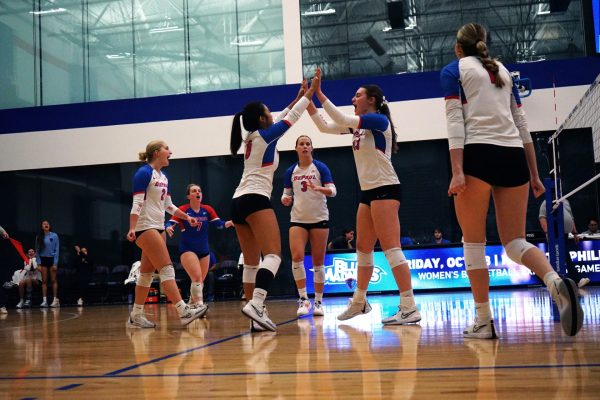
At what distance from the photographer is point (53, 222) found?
16.8 meters

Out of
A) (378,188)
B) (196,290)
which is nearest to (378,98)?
(378,188)

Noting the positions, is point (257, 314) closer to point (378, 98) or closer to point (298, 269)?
point (378, 98)

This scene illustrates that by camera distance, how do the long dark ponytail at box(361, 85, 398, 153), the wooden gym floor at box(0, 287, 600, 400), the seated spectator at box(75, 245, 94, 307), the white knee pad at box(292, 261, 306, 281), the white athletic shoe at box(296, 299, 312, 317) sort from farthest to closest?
the seated spectator at box(75, 245, 94, 307) < the white knee pad at box(292, 261, 306, 281) < the white athletic shoe at box(296, 299, 312, 317) < the long dark ponytail at box(361, 85, 398, 153) < the wooden gym floor at box(0, 287, 600, 400)

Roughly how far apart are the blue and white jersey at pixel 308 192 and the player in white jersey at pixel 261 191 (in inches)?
70.3

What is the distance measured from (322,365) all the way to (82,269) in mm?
13935

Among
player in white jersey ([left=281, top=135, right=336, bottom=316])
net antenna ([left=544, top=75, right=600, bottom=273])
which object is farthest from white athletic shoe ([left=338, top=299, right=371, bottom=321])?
net antenna ([left=544, top=75, right=600, bottom=273])

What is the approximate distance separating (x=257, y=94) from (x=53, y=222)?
5.95 m

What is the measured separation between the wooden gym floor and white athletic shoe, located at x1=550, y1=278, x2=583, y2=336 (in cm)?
12

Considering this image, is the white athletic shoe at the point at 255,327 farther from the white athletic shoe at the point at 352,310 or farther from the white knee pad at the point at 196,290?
the white knee pad at the point at 196,290

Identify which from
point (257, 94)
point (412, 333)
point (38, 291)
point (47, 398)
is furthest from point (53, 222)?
point (47, 398)

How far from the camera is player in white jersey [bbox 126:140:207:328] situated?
638 centimetres

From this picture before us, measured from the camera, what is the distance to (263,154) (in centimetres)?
537

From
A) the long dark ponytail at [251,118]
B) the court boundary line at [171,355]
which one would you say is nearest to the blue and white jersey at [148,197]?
the long dark ponytail at [251,118]

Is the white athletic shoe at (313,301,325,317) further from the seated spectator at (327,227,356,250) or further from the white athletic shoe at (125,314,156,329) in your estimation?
the seated spectator at (327,227,356,250)
